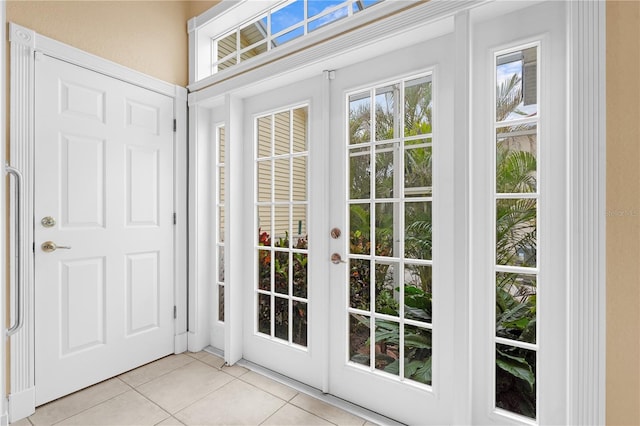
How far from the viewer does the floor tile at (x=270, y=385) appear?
2039mm

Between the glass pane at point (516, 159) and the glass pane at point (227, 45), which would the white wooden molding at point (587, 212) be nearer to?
the glass pane at point (516, 159)

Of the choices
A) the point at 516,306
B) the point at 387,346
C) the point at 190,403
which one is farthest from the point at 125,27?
the point at 516,306

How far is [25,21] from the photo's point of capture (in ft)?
6.21

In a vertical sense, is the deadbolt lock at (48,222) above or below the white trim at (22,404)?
above

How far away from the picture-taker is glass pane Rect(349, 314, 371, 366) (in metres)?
1.95

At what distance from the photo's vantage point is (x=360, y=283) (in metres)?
1.97

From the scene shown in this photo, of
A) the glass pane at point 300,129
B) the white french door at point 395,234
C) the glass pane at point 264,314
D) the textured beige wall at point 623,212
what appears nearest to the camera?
the textured beige wall at point 623,212

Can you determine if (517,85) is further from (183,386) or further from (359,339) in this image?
(183,386)

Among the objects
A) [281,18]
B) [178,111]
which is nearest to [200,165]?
[178,111]

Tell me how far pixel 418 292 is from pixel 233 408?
1231 mm

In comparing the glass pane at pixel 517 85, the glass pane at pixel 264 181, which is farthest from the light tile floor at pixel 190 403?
the glass pane at pixel 517 85

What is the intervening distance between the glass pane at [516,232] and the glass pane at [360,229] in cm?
66

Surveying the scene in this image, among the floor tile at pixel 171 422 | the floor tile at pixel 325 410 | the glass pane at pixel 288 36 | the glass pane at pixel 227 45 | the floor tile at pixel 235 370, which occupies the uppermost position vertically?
the glass pane at pixel 227 45

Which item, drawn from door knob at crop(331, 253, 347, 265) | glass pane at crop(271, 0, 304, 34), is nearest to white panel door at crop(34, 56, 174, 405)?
glass pane at crop(271, 0, 304, 34)
